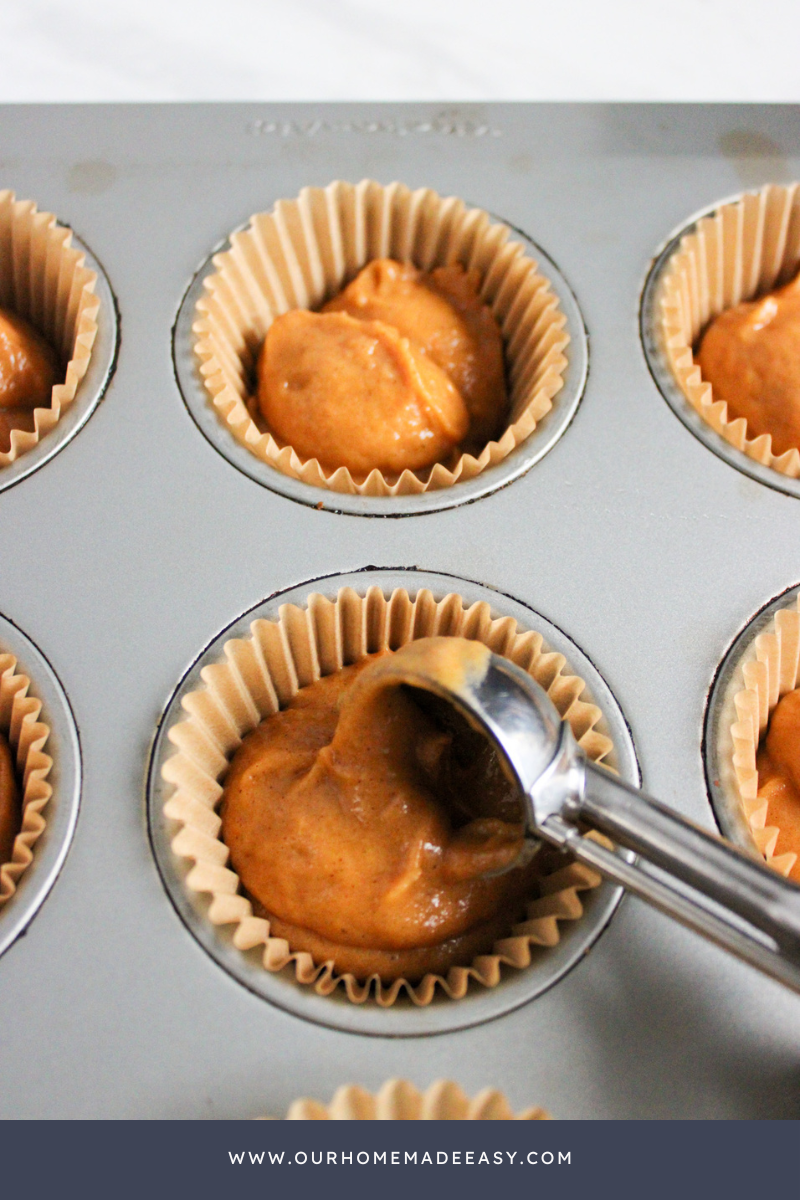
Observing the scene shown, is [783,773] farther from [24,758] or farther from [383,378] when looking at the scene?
[24,758]

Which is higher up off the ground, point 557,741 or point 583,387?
point 583,387

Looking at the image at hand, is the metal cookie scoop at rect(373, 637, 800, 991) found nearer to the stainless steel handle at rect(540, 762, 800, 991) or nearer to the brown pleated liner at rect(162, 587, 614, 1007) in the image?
the stainless steel handle at rect(540, 762, 800, 991)

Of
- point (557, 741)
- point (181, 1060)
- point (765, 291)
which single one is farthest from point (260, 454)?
point (765, 291)

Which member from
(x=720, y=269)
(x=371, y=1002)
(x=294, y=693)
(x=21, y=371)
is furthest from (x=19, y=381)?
(x=720, y=269)

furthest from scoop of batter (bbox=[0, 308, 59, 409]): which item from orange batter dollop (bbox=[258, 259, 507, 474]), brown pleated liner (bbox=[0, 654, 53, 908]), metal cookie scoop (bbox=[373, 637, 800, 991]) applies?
metal cookie scoop (bbox=[373, 637, 800, 991])
